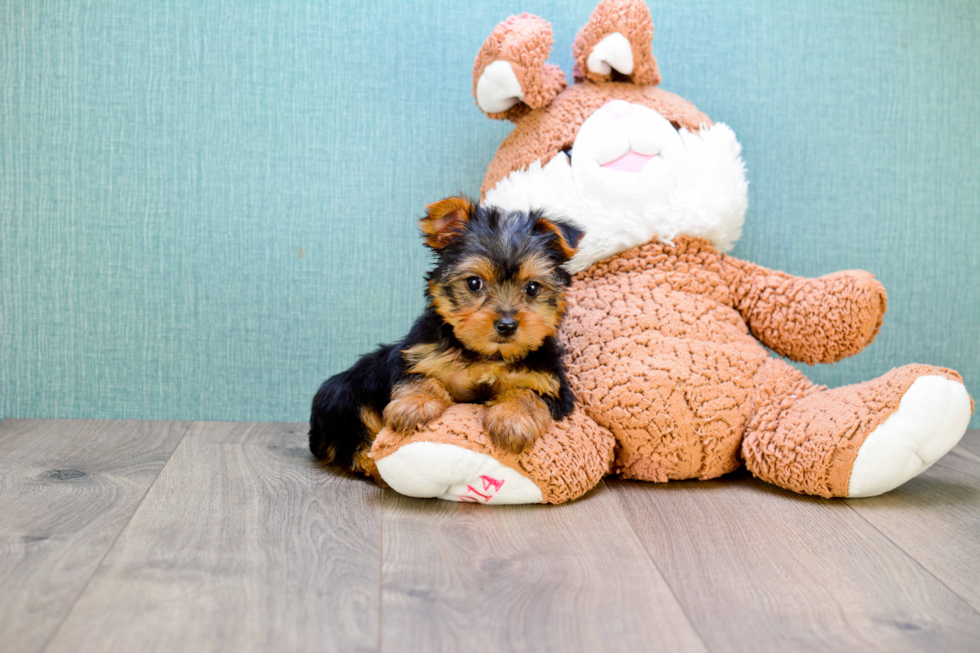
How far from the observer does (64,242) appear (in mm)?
2818

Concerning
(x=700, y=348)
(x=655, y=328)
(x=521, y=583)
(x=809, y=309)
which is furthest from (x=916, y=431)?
(x=521, y=583)

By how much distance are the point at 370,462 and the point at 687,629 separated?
1113mm

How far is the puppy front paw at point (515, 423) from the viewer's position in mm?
1927

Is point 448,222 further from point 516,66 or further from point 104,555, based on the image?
point 104,555

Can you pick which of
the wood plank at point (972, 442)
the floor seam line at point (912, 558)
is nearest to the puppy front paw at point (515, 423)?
the floor seam line at point (912, 558)

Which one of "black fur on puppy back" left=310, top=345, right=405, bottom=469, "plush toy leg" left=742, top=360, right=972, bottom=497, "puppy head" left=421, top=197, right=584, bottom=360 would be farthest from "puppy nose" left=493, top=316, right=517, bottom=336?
"plush toy leg" left=742, top=360, right=972, bottom=497

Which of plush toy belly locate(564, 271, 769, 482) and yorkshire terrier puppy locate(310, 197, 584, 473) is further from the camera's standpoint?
plush toy belly locate(564, 271, 769, 482)

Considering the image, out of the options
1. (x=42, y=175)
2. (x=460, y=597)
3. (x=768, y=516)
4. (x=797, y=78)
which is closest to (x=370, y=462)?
(x=460, y=597)

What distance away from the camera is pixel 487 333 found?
6.29 ft

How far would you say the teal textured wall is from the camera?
110 inches

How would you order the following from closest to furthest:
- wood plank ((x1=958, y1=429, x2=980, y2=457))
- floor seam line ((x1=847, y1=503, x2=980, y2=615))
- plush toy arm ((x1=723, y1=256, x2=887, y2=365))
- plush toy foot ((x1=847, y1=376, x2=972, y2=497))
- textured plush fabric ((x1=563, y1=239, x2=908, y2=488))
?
1. floor seam line ((x1=847, y1=503, x2=980, y2=615))
2. plush toy foot ((x1=847, y1=376, x2=972, y2=497))
3. textured plush fabric ((x1=563, y1=239, x2=908, y2=488))
4. plush toy arm ((x1=723, y1=256, x2=887, y2=365))
5. wood plank ((x1=958, y1=429, x2=980, y2=457))

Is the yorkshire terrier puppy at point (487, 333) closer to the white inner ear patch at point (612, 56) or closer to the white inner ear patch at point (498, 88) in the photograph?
the white inner ear patch at point (498, 88)

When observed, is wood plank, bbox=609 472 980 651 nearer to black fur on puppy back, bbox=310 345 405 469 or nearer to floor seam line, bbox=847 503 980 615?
floor seam line, bbox=847 503 980 615

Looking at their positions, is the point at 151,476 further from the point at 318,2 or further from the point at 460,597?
the point at 318,2
